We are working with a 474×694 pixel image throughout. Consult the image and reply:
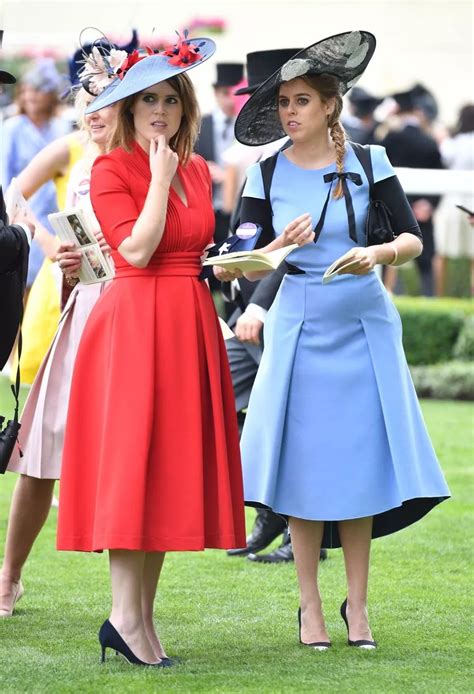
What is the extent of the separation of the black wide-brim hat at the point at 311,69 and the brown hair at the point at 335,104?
0.02m

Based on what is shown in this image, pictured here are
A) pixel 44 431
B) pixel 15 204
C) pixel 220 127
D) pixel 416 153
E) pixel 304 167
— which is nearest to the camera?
pixel 304 167

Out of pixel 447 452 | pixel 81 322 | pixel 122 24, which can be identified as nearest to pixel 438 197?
pixel 122 24

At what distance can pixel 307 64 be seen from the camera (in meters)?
4.91

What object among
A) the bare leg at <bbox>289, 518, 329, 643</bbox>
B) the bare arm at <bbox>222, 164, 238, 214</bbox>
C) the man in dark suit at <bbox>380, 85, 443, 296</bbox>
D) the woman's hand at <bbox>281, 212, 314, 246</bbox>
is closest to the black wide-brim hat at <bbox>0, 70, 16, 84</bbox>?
the woman's hand at <bbox>281, 212, 314, 246</bbox>

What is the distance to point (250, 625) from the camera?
540cm

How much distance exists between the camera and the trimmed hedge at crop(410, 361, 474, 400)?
13867 millimetres

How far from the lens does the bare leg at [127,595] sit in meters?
4.58

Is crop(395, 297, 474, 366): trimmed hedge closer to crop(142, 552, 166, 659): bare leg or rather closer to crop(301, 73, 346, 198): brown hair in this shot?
crop(301, 73, 346, 198): brown hair

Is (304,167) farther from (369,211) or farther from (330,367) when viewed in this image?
(330,367)

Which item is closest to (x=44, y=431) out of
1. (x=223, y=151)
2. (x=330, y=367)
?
(x=330, y=367)

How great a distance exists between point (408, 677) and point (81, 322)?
6.05 feet

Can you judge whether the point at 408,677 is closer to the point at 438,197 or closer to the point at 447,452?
the point at 447,452

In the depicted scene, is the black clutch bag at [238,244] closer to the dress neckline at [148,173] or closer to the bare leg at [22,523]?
the dress neckline at [148,173]

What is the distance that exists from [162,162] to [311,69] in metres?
0.72
